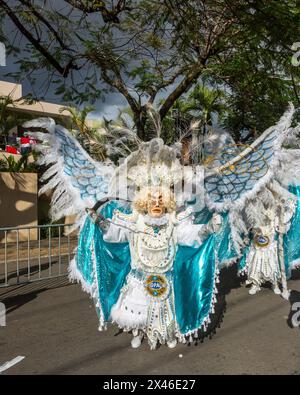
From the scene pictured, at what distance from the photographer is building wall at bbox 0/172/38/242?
39.8 ft

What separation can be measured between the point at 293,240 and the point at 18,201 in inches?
344

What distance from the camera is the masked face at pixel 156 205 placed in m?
4.08

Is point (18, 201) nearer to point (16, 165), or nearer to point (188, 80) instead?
point (16, 165)

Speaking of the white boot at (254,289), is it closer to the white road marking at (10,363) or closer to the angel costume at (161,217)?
the angel costume at (161,217)

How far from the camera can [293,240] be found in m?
6.53

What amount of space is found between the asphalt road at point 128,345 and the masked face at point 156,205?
1.41 m

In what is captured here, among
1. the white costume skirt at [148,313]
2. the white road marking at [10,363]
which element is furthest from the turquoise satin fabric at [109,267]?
the white road marking at [10,363]

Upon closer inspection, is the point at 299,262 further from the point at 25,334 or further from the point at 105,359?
the point at 25,334

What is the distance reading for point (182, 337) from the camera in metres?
4.19

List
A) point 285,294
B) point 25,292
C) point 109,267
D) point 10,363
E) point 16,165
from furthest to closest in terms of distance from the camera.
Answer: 1. point 16,165
2. point 25,292
3. point 285,294
4. point 109,267
5. point 10,363

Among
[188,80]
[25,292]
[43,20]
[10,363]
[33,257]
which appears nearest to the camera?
[10,363]

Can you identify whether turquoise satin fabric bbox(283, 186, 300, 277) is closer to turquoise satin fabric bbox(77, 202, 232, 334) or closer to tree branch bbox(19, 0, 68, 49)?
turquoise satin fabric bbox(77, 202, 232, 334)

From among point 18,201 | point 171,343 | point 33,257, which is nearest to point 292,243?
point 171,343
